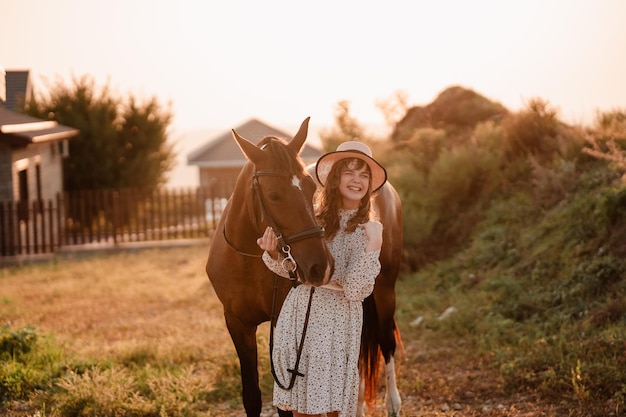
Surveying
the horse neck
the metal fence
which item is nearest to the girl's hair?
the horse neck

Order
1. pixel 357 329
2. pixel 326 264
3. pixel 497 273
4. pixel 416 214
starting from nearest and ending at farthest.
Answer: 1. pixel 326 264
2. pixel 357 329
3. pixel 497 273
4. pixel 416 214

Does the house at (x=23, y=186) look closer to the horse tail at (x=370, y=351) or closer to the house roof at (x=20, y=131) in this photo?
the house roof at (x=20, y=131)

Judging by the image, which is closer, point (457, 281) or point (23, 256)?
point (457, 281)

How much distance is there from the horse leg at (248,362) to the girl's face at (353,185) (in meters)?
1.32

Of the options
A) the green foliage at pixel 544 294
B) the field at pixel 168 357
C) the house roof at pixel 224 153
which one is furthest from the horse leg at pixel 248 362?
the house roof at pixel 224 153

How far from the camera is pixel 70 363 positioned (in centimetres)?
575

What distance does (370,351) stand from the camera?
4.76 metres

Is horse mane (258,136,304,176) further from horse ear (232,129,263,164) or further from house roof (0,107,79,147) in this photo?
house roof (0,107,79,147)

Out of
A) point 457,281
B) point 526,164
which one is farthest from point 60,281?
point 526,164

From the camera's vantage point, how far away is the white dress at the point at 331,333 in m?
3.03

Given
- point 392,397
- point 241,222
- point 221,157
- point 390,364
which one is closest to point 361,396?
point 392,397

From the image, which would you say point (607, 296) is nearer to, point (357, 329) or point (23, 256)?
point (357, 329)

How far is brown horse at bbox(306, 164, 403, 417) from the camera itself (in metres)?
4.69

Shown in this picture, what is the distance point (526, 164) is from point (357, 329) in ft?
26.4
